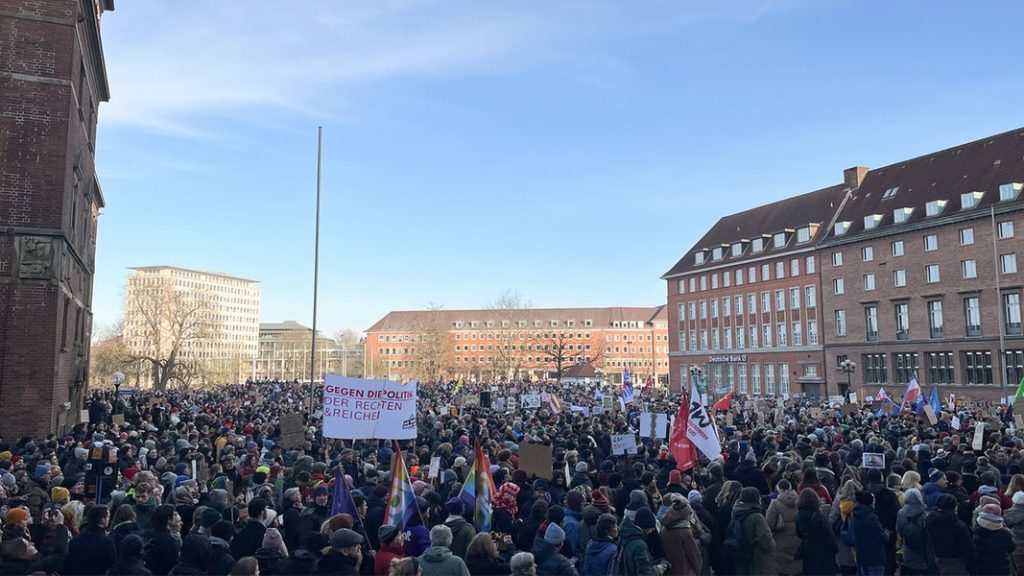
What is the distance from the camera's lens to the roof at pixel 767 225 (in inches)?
2586

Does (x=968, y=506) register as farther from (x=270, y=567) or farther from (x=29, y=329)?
(x=29, y=329)

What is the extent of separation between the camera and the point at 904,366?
176ft

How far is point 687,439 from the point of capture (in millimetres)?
12844

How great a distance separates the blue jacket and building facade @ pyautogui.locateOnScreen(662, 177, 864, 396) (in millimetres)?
51024

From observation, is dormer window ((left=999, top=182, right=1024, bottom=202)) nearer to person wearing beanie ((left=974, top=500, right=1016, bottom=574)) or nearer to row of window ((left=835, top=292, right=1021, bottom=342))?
row of window ((left=835, top=292, right=1021, bottom=342))

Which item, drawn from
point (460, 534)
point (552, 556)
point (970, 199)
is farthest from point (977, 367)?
point (552, 556)

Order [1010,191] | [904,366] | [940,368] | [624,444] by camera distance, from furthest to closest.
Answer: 1. [904,366]
2. [940,368]
3. [1010,191]
4. [624,444]

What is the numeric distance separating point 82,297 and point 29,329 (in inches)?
336

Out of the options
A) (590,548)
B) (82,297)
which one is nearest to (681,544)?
(590,548)

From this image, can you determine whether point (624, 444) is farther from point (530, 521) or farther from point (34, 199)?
point (34, 199)

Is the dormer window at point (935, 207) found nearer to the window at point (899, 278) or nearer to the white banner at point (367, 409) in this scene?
the window at point (899, 278)

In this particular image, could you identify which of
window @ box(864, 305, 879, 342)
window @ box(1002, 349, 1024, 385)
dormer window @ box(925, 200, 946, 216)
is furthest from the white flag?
window @ box(864, 305, 879, 342)

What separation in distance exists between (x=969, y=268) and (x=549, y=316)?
11050 cm

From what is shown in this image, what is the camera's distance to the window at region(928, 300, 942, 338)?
51.1 m
